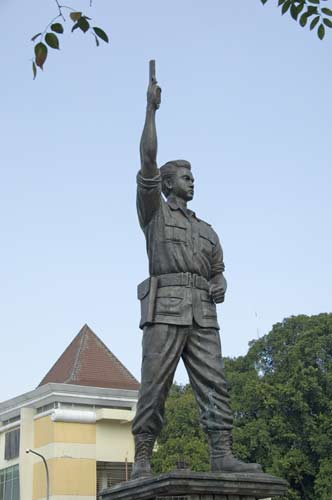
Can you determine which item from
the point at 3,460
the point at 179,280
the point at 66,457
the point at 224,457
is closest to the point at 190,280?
the point at 179,280

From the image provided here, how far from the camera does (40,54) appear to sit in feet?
18.4

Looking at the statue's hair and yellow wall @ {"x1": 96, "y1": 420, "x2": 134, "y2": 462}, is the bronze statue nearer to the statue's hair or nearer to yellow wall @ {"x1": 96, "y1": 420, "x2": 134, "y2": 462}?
the statue's hair

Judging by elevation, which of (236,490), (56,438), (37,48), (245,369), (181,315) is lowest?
(236,490)

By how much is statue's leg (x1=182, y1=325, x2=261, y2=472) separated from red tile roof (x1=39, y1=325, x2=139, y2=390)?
30.7m

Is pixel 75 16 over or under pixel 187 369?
over

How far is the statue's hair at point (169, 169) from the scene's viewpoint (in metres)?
7.86

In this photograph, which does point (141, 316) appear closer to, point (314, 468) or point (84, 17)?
point (84, 17)

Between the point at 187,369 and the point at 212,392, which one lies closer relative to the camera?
the point at 212,392

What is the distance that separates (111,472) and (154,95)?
30.1 meters

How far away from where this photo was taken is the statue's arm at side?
7566 mm

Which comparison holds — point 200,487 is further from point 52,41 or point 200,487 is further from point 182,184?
point 52,41

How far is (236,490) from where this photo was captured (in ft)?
21.7

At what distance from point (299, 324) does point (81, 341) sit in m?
13.0

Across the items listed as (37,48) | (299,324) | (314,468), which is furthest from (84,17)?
(299,324)
